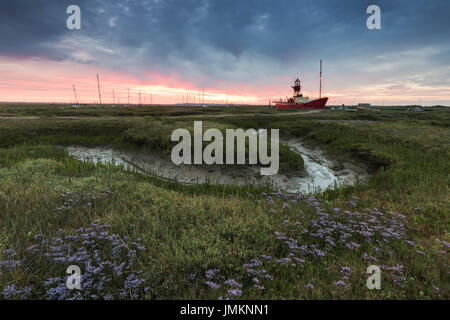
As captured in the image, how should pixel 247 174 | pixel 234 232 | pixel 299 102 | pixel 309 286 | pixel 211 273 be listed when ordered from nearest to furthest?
pixel 309 286 < pixel 211 273 < pixel 234 232 < pixel 247 174 < pixel 299 102

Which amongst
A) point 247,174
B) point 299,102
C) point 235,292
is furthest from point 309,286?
point 299,102

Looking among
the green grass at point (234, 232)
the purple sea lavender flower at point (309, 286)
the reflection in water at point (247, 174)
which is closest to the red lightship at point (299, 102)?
the reflection in water at point (247, 174)

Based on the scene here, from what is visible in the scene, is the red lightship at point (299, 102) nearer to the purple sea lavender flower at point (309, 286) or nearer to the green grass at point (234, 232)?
the green grass at point (234, 232)

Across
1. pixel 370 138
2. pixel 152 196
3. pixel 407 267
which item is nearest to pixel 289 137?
pixel 370 138

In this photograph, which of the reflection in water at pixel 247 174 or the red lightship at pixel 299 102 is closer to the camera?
the reflection in water at pixel 247 174

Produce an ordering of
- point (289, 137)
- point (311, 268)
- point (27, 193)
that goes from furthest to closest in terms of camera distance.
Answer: point (289, 137), point (27, 193), point (311, 268)

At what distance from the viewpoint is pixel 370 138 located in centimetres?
2091

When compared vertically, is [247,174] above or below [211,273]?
below

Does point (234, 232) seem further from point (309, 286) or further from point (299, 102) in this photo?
point (299, 102)

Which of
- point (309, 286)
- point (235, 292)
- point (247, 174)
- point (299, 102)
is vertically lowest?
point (247, 174)

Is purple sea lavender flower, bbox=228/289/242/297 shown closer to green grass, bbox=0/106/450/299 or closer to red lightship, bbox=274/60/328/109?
green grass, bbox=0/106/450/299

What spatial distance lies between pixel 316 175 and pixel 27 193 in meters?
16.0
